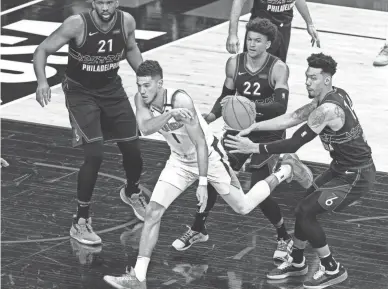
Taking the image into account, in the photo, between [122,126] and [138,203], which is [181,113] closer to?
[122,126]

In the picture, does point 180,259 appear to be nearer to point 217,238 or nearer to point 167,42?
point 217,238

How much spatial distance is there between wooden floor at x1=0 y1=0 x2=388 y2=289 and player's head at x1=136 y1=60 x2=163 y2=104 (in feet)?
5.11

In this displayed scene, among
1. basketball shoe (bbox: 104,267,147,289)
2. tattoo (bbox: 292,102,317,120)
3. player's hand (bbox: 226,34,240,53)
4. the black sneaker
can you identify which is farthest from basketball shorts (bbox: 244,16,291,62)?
basketball shoe (bbox: 104,267,147,289)

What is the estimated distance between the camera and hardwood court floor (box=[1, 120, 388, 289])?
31.8 ft

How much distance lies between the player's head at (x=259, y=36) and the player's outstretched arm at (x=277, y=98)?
0.23 m

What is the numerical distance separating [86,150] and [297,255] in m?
2.18

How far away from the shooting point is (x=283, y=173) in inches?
403

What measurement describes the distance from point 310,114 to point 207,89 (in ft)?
20.1

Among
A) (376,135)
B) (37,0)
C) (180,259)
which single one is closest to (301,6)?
(376,135)

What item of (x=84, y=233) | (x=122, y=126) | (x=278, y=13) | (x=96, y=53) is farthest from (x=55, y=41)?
(x=278, y=13)

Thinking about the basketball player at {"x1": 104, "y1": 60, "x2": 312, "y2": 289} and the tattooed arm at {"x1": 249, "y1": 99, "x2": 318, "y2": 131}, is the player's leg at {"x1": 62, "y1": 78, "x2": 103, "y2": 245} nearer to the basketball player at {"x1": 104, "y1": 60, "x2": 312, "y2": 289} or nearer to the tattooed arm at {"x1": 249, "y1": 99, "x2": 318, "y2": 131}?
the basketball player at {"x1": 104, "y1": 60, "x2": 312, "y2": 289}

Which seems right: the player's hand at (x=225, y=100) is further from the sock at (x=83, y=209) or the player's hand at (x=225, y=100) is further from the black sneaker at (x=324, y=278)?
the black sneaker at (x=324, y=278)

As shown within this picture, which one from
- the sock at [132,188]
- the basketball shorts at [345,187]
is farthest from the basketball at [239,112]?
the sock at [132,188]

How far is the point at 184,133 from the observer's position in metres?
9.61
